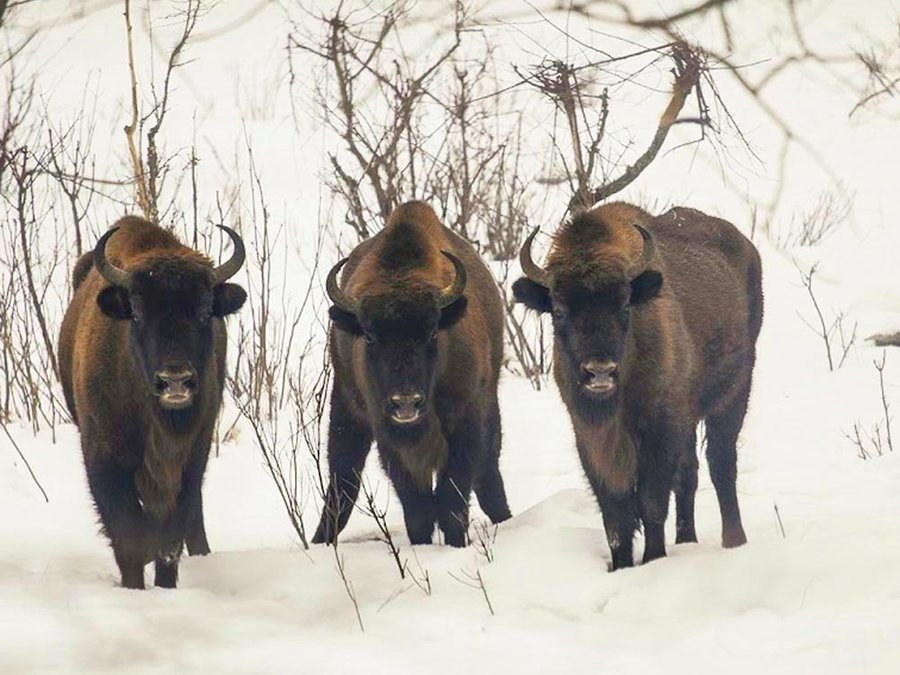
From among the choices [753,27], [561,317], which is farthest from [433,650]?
[753,27]

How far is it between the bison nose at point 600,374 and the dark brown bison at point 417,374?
113cm

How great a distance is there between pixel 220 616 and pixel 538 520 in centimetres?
248

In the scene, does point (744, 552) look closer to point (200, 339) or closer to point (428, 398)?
point (428, 398)

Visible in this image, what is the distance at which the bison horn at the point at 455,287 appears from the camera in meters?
7.23

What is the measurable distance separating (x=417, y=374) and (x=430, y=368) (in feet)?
0.56

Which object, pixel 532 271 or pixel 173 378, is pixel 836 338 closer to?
pixel 532 271

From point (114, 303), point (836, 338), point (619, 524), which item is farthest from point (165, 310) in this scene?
point (836, 338)

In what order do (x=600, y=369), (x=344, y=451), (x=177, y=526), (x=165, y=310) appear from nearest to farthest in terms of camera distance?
(x=600, y=369), (x=165, y=310), (x=177, y=526), (x=344, y=451)

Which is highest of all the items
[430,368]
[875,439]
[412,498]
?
[430,368]

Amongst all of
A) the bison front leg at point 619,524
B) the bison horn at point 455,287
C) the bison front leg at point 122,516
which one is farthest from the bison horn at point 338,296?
the bison front leg at point 619,524

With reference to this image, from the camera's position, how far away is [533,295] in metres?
6.69

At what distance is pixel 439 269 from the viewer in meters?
7.69

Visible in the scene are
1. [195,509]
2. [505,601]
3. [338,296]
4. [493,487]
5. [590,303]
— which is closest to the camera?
[505,601]

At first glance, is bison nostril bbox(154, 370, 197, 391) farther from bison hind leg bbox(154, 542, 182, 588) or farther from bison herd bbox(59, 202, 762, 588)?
bison hind leg bbox(154, 542, 182, 588)
